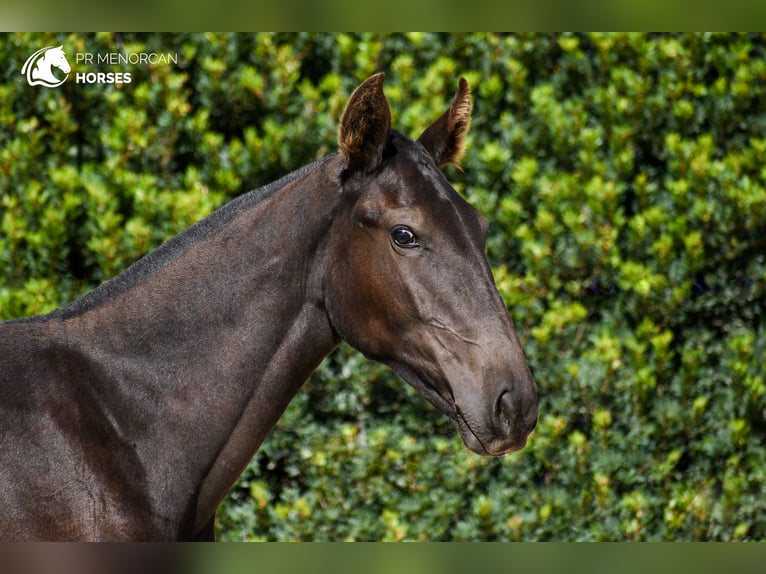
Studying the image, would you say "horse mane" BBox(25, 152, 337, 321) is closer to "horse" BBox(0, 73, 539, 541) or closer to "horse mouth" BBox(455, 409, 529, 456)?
"horse" BBox(0, 73, 539, 541)

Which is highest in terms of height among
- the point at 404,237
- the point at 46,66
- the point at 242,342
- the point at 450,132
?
the point at 46,66

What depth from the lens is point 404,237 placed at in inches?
107

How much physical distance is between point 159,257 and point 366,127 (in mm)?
802

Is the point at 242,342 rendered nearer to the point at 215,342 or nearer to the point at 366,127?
the point at 215,342

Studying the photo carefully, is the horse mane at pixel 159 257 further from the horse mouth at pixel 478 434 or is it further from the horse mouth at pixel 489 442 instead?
the horse mouth at pixel 489 442

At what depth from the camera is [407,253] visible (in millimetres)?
2723

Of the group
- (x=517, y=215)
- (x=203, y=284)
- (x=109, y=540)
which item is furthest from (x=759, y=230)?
(x=109, y=540)

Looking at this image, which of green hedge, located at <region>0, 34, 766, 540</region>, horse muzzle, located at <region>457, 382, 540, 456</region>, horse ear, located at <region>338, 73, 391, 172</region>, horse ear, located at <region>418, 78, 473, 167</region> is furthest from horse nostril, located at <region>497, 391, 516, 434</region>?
green hedge, located at <region>0, 34, 766, 540</region>

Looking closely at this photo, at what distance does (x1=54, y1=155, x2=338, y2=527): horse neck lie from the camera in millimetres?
2689

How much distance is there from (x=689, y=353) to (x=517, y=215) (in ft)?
4.51

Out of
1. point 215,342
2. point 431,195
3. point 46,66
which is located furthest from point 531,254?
point 215,342

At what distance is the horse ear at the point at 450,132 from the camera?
3205mm

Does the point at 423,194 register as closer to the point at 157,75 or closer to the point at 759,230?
the point at 157,75

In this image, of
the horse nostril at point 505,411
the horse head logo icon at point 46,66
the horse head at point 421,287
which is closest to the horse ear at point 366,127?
the horse head at point 421,287
